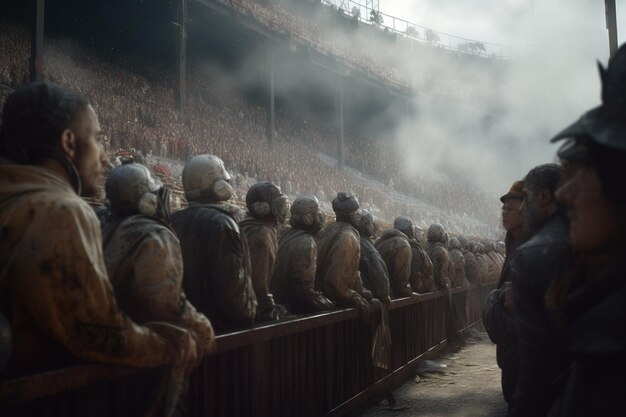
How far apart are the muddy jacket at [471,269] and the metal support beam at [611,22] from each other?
26.8 feet

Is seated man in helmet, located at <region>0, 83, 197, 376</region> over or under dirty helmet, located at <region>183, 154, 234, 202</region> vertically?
under

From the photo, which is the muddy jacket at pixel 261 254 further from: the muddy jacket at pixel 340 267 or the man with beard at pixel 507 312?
the man with beard at pixel 507 312

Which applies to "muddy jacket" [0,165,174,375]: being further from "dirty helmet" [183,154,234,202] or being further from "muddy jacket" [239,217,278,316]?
"muddy jacket" [239,217,278,316]

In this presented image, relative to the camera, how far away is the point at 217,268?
3863 millimetres

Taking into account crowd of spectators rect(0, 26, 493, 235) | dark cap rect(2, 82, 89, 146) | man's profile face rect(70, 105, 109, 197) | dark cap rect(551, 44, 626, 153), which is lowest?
dark cap rect(551, 44, 626, 153)

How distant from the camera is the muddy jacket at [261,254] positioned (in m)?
4.81

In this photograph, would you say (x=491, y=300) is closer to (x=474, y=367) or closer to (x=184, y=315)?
(x=184, y=315)

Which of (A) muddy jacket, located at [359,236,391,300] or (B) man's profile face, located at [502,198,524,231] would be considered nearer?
(B) man's profile face, located at [502,198,524,231]

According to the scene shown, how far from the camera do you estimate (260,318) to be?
4.65 meters

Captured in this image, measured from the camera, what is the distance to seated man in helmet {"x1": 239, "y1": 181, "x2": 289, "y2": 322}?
190 inches

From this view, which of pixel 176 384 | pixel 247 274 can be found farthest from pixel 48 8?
pixel 176 384

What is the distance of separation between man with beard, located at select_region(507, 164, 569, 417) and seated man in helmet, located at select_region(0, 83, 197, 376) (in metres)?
1.32

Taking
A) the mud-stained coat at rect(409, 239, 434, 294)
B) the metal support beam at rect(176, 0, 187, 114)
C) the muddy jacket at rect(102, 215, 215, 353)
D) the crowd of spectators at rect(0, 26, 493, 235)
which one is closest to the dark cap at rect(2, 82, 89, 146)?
the muddy jacket at rect(102, 215, 215, 353)

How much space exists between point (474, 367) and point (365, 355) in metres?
3.19
